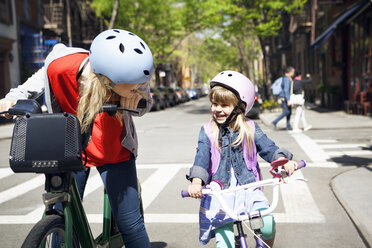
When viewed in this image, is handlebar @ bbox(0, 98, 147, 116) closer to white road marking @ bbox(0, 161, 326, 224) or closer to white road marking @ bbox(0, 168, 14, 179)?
white road marking @ bbox(0, 161, 326, 224)

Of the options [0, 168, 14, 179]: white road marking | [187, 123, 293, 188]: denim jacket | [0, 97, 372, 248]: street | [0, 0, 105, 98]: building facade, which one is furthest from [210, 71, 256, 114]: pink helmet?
[0, 0, 105, 98]: building facade

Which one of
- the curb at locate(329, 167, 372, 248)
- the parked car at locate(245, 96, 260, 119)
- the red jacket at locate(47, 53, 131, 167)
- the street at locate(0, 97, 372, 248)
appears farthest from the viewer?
the parked car at locate(245, 96, 260, 119)

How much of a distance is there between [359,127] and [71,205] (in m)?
12.7

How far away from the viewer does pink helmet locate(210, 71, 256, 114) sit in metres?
2.95

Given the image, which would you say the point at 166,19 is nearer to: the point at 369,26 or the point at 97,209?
the point at 369,26

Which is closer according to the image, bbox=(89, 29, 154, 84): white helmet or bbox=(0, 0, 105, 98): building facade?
bbox=(89, 29, 154, 84): white helmet

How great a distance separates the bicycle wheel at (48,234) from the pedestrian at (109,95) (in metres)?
0.43

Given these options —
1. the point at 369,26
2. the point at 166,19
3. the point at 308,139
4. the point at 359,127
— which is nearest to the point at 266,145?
the point at 308,139

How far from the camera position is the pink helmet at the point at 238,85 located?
295 cm

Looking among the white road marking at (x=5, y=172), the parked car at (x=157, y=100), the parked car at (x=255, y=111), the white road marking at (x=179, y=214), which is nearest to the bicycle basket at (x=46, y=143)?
the white road marking at (x=179, y=214)

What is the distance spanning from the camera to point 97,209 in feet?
18.3

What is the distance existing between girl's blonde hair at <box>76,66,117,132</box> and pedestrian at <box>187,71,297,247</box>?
67 centimetres

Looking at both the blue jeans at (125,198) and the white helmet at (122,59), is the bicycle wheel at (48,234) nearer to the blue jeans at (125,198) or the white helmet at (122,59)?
the blue jeans at (125,198)

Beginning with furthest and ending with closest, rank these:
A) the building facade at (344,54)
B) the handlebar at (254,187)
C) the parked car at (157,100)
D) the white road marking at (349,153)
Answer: the parked car at (157,100), the building facade at (344,54), the white road marking at (349,153), the handlebar at (254,187)
